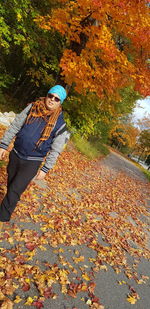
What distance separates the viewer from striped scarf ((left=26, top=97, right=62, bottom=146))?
10.1 feet

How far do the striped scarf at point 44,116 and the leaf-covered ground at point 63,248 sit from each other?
1731mm

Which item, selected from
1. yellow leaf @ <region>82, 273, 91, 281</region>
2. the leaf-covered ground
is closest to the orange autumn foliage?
the leaf-covered ground

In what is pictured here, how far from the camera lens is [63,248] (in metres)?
4.08

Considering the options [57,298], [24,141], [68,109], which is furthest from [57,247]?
[68,109]

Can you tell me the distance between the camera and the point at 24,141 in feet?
10.2

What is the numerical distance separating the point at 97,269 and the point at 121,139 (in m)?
44.1

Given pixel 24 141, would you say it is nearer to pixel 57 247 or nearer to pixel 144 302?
pixel 57 247

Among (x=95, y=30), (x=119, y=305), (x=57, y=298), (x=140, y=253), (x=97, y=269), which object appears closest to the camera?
(x=57, y=298)

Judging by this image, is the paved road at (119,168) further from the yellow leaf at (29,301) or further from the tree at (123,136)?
the tree at (123,136)

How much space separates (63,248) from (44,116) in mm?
2387

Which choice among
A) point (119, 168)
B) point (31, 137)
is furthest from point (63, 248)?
point (119, 168)

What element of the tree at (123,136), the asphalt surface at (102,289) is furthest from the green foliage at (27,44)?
the tree at (123,136)

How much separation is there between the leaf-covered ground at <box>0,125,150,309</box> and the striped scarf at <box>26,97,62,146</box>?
1.73 meters

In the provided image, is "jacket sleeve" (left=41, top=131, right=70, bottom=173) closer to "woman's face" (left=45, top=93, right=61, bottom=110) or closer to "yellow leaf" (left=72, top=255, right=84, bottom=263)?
"woman's face" (left=45, top=93, right=61, bottom=110)
